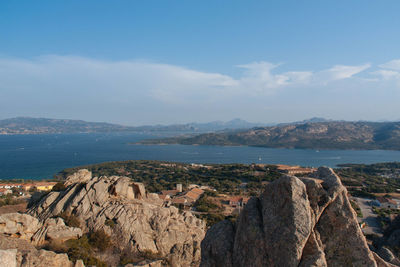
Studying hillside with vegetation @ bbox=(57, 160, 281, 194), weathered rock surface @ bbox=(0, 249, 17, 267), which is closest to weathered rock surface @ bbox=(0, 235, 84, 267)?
weathered rock surface @ bbox=(0, 249, 17, 267)

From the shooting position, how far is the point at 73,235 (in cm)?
1302

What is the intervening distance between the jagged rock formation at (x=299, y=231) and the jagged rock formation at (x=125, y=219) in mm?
7782

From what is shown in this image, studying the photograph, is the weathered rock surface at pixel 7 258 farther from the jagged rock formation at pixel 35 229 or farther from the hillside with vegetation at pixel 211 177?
the hillside with vegetation at pixel 211 177

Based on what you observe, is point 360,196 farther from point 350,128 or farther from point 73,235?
point 350,128

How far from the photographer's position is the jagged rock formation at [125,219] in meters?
13.9

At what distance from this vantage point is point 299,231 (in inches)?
240

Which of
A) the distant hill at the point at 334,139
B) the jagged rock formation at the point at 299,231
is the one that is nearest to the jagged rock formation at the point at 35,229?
the jagged rock formation at the point at 299,231

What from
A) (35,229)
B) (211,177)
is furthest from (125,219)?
(211,177)

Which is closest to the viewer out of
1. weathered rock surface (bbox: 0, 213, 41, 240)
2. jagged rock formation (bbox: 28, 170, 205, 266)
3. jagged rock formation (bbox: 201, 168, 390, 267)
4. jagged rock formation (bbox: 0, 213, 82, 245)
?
jagged rock formation (bbox: 201, 168, 390, 267)

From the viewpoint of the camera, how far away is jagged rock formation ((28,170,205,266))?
13.9 meters

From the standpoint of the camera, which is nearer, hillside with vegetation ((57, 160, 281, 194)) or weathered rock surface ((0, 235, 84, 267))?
weathered rock surface ((0, 235, 84, 267))

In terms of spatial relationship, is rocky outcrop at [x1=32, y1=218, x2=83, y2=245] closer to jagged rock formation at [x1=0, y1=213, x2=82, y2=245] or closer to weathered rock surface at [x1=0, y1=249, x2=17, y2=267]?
jagged rock formation at [x1=0, y1=213, x2=82, y2=245]

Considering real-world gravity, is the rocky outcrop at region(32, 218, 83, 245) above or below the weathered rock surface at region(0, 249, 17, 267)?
below

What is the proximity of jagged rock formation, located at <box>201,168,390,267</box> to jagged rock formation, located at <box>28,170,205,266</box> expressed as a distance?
7782 millimetres
